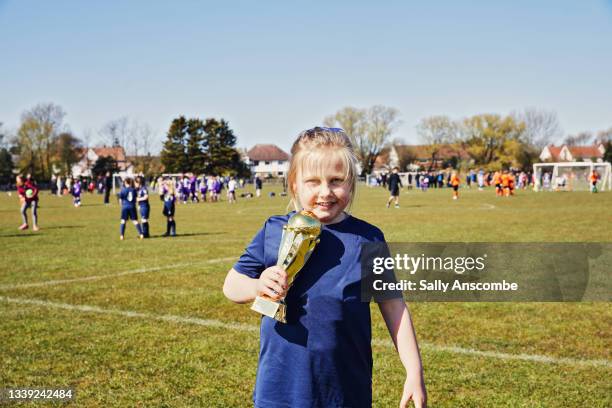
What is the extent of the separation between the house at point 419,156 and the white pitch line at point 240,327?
11449 cm

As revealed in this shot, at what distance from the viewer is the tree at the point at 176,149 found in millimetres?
112000

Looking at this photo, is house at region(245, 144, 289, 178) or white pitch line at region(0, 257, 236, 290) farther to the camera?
house at region(245, 144, 289, 178)

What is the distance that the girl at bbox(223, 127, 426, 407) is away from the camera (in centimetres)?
241

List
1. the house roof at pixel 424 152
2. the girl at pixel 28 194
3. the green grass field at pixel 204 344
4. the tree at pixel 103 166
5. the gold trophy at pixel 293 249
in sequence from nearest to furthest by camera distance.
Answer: the gold trophy at pixel 293 249 → the green grass field at pixel 204 344 → the girl at pixel 28 194 → the tree at pixel 103 166 → the house roof at pixel 424 152

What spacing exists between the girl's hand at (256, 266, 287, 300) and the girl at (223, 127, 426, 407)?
13 centimetres

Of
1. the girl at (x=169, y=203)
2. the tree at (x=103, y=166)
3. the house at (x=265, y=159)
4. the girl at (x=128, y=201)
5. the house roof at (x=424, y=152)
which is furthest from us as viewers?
the house at (x=265, y=159)

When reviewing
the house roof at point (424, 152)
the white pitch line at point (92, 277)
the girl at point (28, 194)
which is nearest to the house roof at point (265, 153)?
the house roof at point (424, 152)

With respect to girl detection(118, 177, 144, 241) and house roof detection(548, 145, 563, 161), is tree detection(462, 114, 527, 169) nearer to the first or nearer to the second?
house roof detection(548, 145, 563, 161)

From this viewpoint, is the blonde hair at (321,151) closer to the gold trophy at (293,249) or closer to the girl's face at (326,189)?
the girl's face at (326,189)

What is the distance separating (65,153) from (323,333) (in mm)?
101388

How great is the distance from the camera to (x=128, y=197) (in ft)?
61.5

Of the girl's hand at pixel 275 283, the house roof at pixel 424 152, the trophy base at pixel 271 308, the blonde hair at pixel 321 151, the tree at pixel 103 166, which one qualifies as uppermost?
the house roof at pixel 424 152

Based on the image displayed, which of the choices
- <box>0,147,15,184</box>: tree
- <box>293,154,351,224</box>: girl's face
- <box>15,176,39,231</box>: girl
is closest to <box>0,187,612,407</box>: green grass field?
<box>293,154,351,224</box>: girl's face

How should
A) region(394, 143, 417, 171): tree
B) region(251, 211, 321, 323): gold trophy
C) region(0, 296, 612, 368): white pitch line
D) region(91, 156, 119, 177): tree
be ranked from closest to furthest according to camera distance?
region(251, 211, 321, 323): gold trophy < region(0, 296, 612, 368): white pitch line < region(91, 156, 119, 177): tree < region(394, 143, 417, 171): tree
